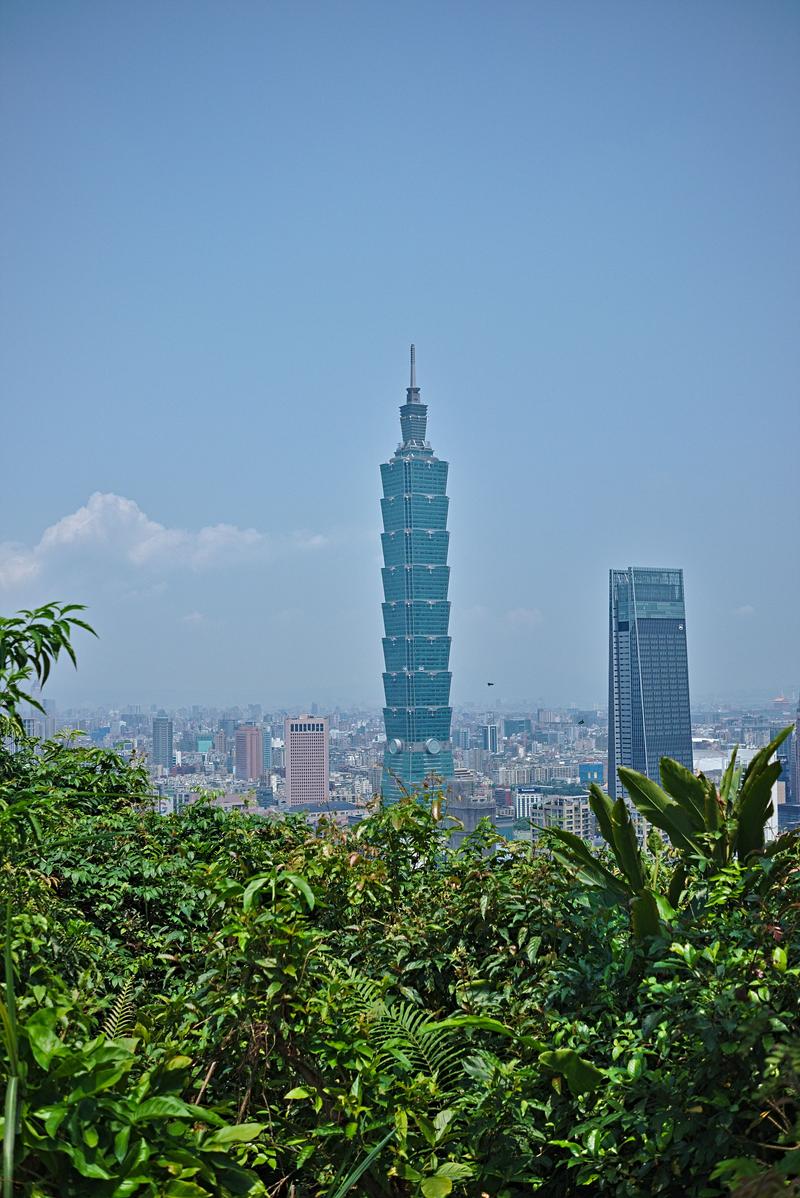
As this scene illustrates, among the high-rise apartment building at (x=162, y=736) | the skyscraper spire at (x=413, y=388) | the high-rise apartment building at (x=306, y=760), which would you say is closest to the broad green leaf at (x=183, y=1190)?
the high-rise apartment building at (x=162, y=736)

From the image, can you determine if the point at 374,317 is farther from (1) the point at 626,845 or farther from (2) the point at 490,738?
(1) the point at 626,845

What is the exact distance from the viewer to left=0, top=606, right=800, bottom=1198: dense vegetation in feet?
3.59

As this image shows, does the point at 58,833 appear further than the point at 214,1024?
Yes

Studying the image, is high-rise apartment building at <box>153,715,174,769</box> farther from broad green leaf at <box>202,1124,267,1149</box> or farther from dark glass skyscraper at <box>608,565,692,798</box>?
dark glass skyscraper at <box>608,565,692,798</box>

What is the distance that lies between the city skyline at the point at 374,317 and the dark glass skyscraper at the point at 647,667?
3096mm

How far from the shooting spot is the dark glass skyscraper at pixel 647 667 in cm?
5766

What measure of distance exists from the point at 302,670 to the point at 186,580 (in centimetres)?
1522

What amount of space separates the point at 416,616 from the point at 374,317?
45208mm

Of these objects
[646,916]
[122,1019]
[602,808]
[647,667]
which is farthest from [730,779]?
[647,667]

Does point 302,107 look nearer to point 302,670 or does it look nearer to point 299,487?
point 299,487

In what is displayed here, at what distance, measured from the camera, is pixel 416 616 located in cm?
9262

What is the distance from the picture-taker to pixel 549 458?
8956cm

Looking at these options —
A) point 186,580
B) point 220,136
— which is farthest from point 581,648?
point 220,136

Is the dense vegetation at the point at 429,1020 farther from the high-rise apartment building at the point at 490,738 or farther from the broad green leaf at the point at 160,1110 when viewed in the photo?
the high-rise apartment building at the point at 490,738
